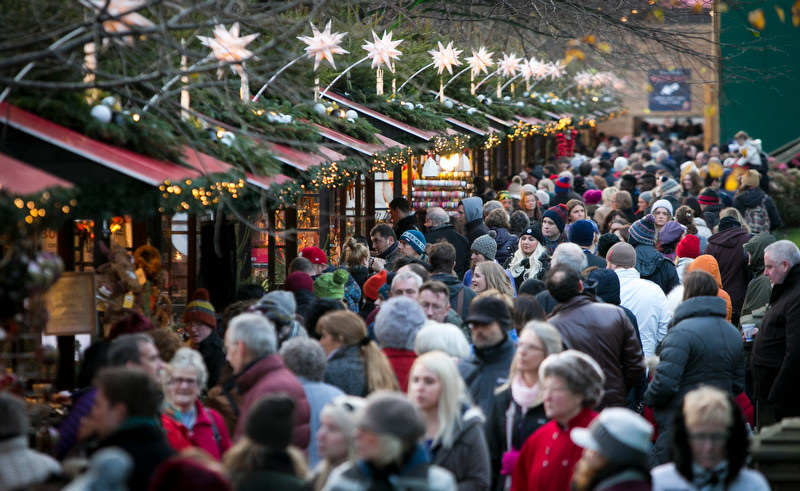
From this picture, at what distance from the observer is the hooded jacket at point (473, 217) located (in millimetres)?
13812

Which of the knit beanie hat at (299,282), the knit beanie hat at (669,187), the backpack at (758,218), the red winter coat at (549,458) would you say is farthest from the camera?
the backpack at (758,218)

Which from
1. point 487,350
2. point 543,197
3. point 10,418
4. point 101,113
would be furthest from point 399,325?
point 543,197

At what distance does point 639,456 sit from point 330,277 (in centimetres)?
522

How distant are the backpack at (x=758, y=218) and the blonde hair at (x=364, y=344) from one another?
13.6m

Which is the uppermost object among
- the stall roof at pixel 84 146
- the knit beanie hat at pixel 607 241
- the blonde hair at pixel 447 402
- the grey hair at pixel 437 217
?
the stall roof at pixel 84 146

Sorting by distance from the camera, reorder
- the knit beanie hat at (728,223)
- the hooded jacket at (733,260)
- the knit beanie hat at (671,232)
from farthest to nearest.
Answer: the knit beanie hat at (728,223)
the hooded jacket at (733,260)
the knit beanie hat at (671,232)

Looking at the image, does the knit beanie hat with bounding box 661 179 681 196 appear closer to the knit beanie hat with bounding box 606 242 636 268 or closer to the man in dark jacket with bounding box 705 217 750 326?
the man in dark jacket with bounding box 705 217 750 326

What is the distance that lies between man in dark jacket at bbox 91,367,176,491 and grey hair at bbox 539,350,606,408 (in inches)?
74.6

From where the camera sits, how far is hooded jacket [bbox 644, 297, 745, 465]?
7453mm

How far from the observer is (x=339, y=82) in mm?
15984

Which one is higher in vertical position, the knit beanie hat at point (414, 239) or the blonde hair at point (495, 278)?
the knit beanie hat at point (414, 239)

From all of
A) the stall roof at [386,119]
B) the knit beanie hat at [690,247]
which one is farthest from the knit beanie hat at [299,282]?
the stall roof at [386,119]

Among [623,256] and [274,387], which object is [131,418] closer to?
[274,387]

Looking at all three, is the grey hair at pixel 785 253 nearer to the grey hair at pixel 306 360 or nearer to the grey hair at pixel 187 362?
the grey hair at pixel 306 360
